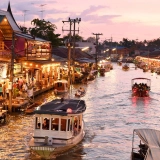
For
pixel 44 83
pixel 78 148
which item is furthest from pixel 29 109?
pixel 44 83

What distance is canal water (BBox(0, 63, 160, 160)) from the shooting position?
23203 millimetres

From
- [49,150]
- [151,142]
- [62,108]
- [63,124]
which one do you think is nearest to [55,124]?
[63,124]

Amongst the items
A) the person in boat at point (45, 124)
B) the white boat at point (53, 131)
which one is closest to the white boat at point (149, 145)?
the white boat at point (53, 131)

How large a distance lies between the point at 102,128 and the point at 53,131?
30.0ft

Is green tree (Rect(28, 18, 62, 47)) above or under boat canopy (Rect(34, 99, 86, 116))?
above

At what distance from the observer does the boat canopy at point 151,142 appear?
1709 centimetres

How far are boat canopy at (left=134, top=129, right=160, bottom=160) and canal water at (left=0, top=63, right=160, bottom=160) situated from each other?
13.0 feet

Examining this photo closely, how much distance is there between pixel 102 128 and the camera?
30.3m

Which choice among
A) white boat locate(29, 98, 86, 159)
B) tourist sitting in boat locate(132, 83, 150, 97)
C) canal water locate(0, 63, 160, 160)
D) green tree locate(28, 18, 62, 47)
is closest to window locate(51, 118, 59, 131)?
white boat locate(29, 98, 86, 159)

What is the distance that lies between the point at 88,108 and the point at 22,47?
14.9 m

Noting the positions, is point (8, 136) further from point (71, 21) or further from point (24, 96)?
point (71, 21)

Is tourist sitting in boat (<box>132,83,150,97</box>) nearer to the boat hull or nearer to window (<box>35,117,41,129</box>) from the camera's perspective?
window (<box>35,117,41,129</box>)

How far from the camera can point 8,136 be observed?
1035 inches

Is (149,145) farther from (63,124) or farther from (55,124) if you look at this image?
(55,124)
